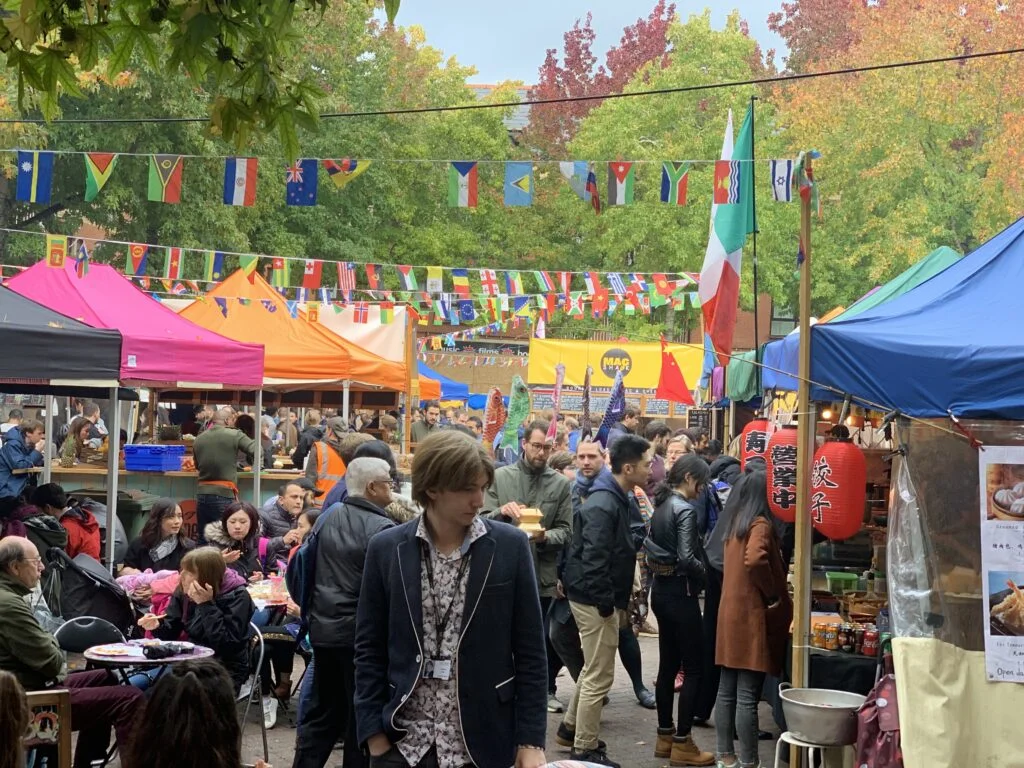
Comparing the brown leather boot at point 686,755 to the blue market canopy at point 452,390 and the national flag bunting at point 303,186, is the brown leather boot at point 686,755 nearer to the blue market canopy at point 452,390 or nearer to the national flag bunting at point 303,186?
the national flag bunting at point 303,186

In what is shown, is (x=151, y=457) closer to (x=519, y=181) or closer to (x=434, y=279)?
(x=519, y=181)

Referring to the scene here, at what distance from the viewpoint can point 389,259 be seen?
38.8m

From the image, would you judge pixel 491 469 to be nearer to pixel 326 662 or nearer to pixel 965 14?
pixel 326 662

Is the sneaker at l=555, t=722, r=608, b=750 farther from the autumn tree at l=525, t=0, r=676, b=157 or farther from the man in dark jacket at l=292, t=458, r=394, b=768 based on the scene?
the autumn tree at l=525, t=0, r=676, b=157

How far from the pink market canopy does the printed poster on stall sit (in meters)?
7.78

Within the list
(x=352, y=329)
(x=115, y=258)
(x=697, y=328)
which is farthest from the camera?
(x=697, y=328)

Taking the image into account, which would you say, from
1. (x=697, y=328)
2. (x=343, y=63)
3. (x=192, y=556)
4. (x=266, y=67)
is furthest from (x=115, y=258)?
(x=266, y=67)

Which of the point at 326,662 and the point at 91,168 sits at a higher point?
the point at 91,168

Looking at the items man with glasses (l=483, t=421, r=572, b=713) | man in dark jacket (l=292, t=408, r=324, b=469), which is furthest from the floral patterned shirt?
man in dark jacket (l=292, t=408, r=324, b=469)

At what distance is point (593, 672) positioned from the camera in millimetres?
7453

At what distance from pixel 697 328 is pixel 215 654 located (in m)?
37.4

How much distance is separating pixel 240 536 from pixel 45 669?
3.29m

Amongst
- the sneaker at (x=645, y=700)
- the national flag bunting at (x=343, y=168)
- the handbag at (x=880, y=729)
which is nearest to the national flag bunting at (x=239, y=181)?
the national flag bunting at (x=343, y=168)

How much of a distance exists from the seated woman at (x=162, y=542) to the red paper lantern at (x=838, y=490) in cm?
479
